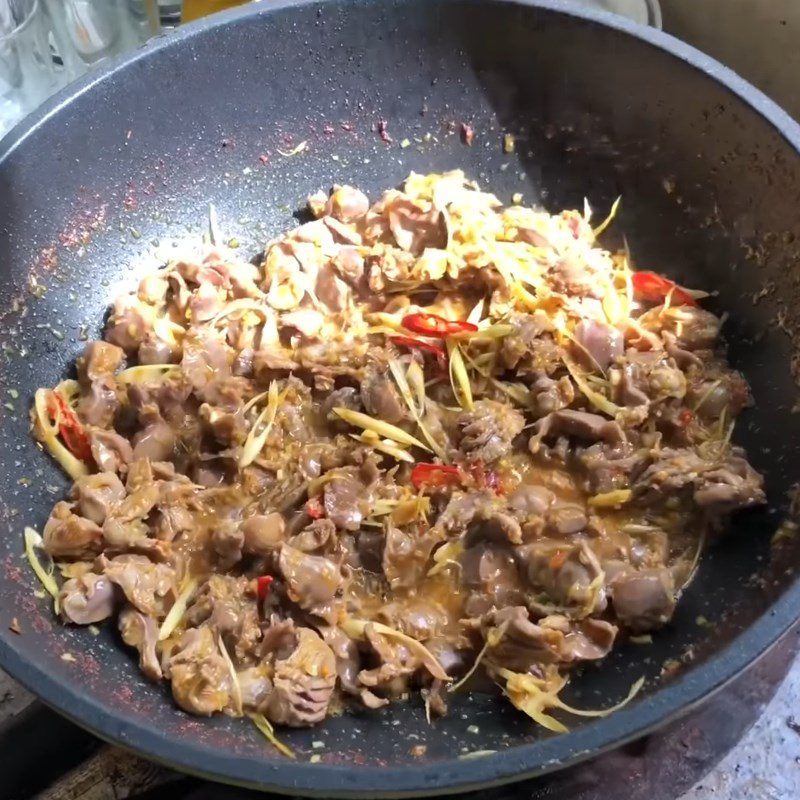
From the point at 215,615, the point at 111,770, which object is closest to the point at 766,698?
the point at 215,615

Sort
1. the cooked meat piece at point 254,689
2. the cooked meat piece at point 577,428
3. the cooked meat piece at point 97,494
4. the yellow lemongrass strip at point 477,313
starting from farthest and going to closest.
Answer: the yellow lemongrass strip at point 477,313, the cooked meat piece at point 577,428, the cooked meat piece at point 97,494, the cooked meat piece at point 254,689

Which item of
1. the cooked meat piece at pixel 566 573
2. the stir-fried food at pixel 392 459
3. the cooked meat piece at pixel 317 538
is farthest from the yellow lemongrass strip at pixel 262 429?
the cooked meat piece at pixel 566 573

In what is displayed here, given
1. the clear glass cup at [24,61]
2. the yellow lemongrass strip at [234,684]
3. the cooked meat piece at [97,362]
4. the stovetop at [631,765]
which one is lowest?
the stovetop at [631,765]

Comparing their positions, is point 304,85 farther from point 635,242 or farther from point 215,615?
point 215,615

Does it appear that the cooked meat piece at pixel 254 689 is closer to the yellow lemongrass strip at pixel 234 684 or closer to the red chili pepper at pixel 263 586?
the yellow lemongrass strip at pixel 234 684

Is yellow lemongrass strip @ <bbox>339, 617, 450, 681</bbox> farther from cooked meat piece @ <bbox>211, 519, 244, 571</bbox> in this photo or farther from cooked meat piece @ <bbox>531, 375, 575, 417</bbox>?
cooked meat piece @ <bbox>531, 375, 575, 417</bbox>

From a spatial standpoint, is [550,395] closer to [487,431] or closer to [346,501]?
[487,431]
